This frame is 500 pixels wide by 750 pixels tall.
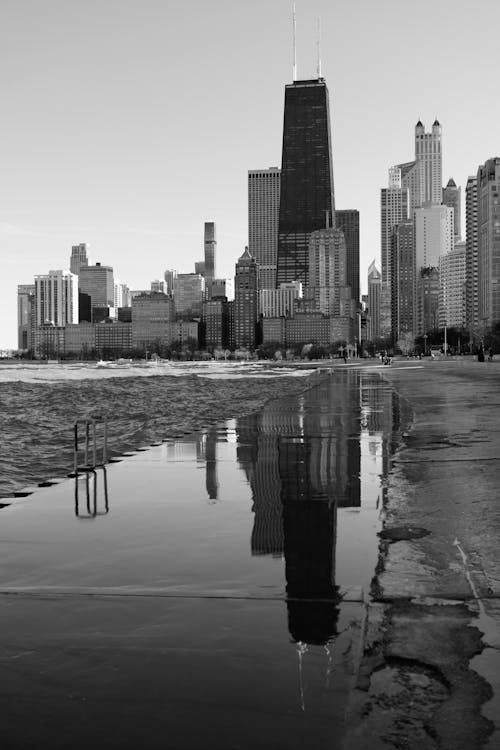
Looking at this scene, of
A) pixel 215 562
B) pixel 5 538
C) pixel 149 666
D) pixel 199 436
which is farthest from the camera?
pixel 199 436

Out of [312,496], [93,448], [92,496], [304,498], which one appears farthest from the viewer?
[93,448]

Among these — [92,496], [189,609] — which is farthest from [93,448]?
[189,609]

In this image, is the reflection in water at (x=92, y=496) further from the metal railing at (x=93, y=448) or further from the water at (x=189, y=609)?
the metal railing at (x=93, y=448)

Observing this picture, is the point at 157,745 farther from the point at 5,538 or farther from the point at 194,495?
the point at 194,495

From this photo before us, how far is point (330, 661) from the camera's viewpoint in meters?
4.10

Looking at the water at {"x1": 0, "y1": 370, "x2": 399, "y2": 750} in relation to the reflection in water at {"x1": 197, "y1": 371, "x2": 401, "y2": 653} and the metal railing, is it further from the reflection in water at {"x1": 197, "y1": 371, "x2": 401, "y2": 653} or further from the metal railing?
the metal railing

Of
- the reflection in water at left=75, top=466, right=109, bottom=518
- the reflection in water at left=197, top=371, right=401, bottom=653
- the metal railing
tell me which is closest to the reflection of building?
the reflection in water at left=197, top=371, right=401, bottom=653

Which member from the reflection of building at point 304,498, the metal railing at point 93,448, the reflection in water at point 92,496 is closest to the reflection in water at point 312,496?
the reflection of building at point 304,498

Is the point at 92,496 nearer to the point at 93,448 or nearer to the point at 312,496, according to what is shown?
the point at 312,496

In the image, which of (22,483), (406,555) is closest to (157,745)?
(406,555)

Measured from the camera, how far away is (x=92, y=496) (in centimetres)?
969

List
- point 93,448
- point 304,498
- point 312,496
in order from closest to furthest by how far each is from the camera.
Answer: point 304,498
point 312,496
point 93,448

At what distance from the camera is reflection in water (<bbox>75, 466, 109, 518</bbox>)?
8562 mm

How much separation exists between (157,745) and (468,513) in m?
5.49
